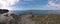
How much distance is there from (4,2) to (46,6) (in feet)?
1.31

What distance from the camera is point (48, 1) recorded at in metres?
1.06

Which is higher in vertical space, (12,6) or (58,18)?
(12,6)

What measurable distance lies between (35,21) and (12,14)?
225mm

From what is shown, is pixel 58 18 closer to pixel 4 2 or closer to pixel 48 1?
pixel 48 1

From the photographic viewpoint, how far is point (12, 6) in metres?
1.06

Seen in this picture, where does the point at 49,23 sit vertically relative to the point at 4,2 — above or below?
below

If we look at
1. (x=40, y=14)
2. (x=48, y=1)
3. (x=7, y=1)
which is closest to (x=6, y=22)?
(x=7, y=1)

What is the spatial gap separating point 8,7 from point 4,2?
0.06 m

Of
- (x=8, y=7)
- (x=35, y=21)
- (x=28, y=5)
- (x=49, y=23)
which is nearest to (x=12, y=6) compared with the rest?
(x=8, y=7)

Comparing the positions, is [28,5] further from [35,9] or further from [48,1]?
[48,1]

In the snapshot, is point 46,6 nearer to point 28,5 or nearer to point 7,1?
point 28,5

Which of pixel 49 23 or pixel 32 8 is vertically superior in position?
pixel 32 8

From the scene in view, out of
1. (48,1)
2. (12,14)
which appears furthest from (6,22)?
(48,1)

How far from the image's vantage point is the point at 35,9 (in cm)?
105
